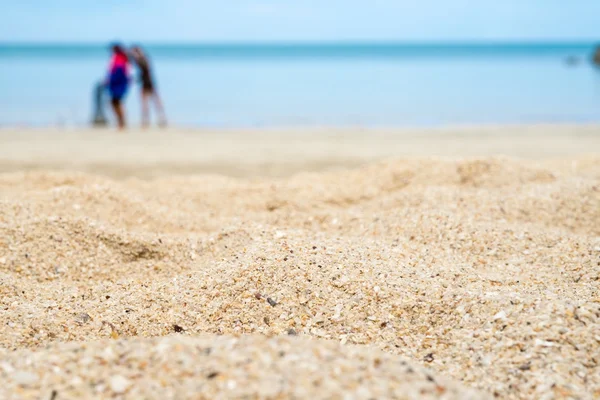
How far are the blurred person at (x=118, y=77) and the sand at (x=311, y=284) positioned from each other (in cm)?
541

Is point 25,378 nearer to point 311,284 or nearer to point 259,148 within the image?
point 311,284

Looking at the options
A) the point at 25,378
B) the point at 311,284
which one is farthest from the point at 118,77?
the point at 25,378

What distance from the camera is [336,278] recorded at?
2.54 metres

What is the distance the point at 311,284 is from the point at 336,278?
4.4 inches

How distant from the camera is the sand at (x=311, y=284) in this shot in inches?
68.0

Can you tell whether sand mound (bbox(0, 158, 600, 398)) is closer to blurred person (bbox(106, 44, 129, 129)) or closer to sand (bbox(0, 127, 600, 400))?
sand (bbox(0, 127, 600, 400))

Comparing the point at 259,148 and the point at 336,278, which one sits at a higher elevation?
the point at 336,278

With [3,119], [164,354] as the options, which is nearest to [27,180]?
[164,354]

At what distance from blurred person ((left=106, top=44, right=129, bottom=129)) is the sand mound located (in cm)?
600

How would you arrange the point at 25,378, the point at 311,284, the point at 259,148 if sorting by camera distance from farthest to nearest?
1. the point at 259,148
2. the point at 311,284
3. the point at 25,378

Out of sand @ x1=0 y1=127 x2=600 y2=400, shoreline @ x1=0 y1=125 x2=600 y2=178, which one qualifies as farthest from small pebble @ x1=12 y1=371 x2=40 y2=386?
shoreline @ x1=0 y1=125 x2=600 y2=178

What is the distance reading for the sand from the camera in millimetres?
1728

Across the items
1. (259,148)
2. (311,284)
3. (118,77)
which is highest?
(118,77)

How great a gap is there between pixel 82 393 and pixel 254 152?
6063mm
